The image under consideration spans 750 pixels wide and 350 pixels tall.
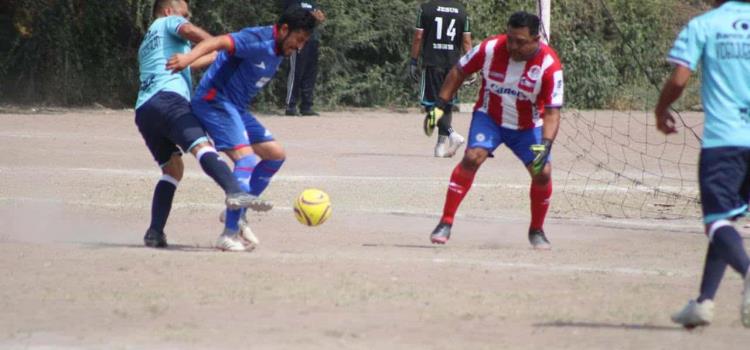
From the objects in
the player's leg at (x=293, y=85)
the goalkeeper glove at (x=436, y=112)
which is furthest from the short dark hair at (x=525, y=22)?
the player's leg at (x=293, y=85)

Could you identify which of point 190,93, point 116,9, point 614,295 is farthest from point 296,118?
point 614,295

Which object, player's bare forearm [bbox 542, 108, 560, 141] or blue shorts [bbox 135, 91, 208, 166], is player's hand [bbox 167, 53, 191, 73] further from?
player's bare forearm [bbox 542, 108, 560, 141]

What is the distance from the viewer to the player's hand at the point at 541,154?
9.82 m

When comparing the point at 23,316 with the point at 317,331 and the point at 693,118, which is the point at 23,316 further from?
the point at 693,118

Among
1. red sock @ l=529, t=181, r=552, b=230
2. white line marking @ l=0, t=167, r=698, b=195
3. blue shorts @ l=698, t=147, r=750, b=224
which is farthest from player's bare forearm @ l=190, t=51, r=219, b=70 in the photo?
white line marking @ l=0, t=167, r=698, b=195

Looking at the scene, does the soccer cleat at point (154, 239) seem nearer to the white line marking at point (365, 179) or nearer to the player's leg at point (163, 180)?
the player's leg at point (163, 180)

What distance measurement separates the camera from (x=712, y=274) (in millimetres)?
6926

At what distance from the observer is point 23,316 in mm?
7438

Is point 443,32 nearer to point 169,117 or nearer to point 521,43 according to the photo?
point 521,43

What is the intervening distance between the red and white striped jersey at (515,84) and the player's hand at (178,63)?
7.16ft

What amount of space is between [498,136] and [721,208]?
3517 mm

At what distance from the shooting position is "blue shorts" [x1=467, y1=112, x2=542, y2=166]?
1012 cm

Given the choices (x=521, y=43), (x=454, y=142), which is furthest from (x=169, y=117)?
(x=454, y=142)

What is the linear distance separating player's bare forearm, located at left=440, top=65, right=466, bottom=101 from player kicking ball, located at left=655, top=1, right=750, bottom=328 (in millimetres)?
3460
